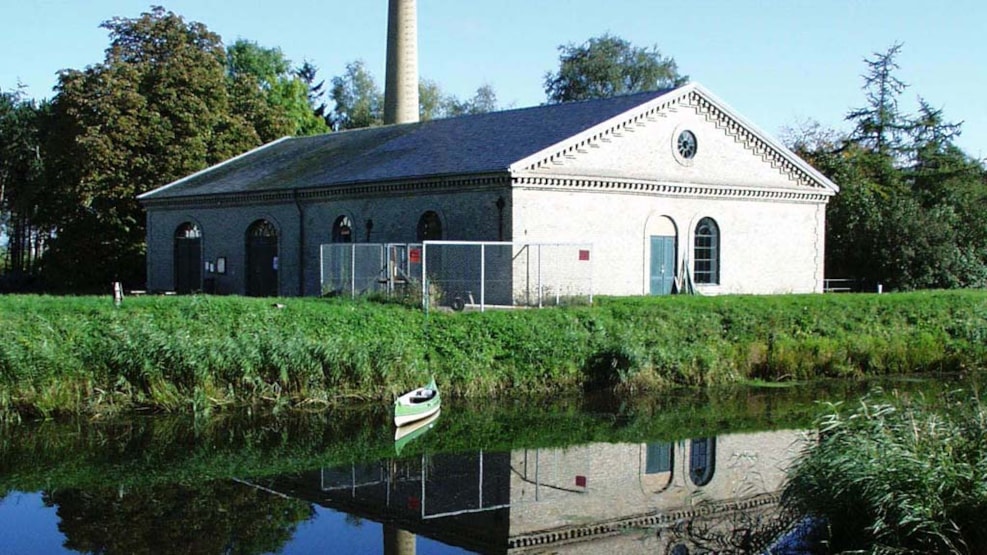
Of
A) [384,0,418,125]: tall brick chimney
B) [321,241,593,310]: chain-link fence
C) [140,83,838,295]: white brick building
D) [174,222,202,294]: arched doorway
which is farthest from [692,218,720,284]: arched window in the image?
[174,222,202,294]: arched doorway

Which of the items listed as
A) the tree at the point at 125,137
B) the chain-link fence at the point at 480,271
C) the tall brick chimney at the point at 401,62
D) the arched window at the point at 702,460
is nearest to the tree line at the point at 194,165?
the tree at the point at 125,137

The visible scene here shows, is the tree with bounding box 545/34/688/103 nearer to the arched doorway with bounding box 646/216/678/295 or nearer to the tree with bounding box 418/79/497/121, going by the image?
the tree with bounding box 418/79/497/121

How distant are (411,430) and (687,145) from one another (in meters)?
15.9

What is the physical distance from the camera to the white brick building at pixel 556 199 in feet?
93.2

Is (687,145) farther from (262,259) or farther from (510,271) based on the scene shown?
(262,259)

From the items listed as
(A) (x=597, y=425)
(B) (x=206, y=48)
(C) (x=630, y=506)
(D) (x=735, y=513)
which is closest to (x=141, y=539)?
(C) (x=630, y=506)

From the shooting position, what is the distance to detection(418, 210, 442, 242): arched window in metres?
29.5

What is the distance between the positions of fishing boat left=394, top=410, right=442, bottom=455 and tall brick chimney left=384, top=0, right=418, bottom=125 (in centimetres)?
2462

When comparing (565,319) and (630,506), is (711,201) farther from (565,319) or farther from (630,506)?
(630,506)

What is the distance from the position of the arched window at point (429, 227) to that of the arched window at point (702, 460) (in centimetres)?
1294

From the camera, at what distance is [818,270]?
35125 mm

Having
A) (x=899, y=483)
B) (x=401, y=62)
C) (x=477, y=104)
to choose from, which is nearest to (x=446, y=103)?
(x=477, y=104)

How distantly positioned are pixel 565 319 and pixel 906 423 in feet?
41.4

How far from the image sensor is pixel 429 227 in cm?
2989
